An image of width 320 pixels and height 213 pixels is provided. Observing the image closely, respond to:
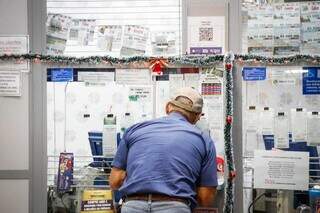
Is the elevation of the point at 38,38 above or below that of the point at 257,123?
above

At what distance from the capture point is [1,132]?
3.26 meters

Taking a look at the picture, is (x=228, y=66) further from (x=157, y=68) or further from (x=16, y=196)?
(x=16, y=196)

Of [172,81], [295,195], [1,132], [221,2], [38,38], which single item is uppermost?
[221,2]

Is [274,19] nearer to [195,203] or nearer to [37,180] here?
[195,203]

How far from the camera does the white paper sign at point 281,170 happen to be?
306 centimetres

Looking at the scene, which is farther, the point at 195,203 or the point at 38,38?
the point at 38,38

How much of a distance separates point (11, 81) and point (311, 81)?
2114 mm

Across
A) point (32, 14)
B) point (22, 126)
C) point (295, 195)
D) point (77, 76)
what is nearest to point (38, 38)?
point (32, 14)

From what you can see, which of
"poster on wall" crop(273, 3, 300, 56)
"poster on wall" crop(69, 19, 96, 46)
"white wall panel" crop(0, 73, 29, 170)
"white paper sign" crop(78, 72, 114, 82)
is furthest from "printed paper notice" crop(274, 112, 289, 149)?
"white wall panel" crop(0, 73, 29, 170)

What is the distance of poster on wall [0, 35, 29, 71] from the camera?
10.6ft

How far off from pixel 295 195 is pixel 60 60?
74.7 inches

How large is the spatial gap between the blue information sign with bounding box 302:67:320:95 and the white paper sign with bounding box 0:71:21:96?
2.01 m

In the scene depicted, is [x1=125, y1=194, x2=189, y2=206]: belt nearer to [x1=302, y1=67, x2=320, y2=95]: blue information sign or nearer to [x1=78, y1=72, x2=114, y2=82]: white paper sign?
[x1=78, y1=72, x2=114, y2=82]: white paper sign

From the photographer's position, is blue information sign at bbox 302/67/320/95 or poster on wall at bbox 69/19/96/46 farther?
poster on wall at bbox 69/19/96/46
